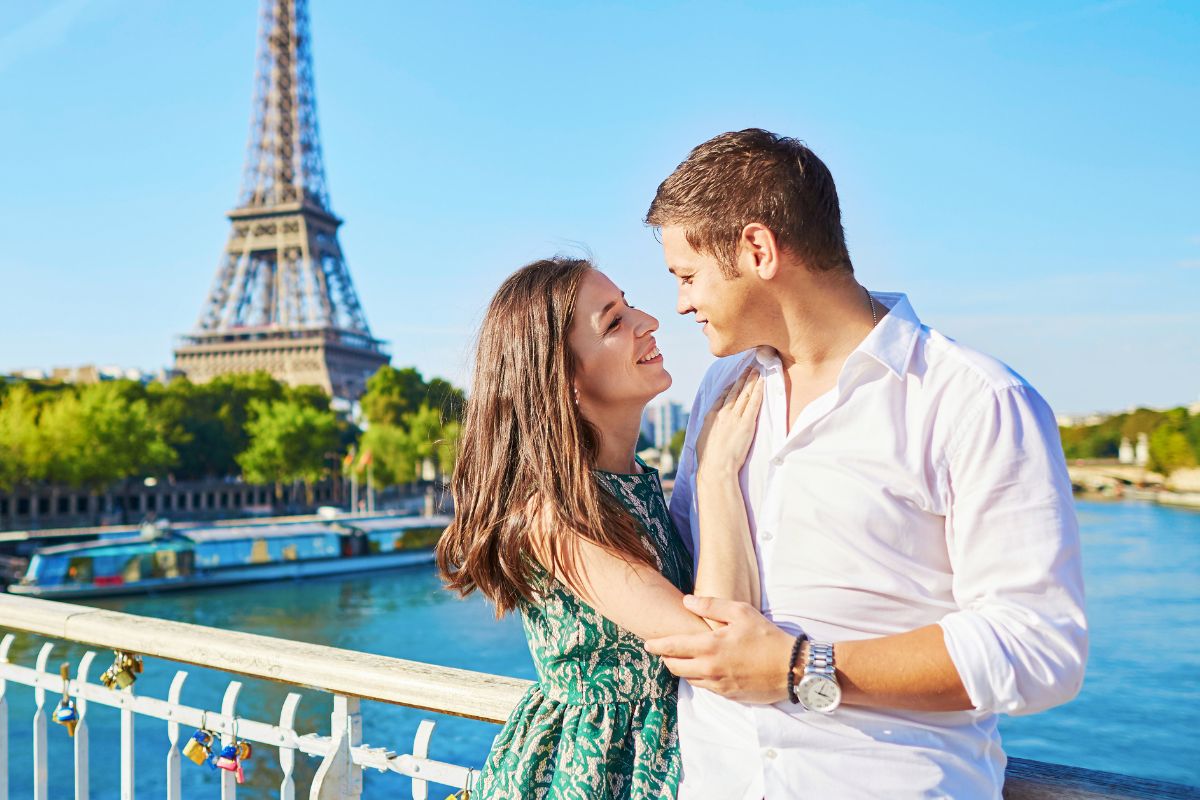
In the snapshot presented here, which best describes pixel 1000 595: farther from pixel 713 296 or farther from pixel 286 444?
pixel 286 444

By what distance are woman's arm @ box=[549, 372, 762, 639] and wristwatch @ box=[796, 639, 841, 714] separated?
15 centimetres

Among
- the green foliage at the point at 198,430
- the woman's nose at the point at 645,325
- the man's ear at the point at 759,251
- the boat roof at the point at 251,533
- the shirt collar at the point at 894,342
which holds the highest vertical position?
the green foliage at the point at 198,430

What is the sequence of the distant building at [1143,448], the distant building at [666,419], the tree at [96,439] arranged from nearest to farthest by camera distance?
the tree at [96,439]
the distant building at [1143,448]
the distant building at [666,419]

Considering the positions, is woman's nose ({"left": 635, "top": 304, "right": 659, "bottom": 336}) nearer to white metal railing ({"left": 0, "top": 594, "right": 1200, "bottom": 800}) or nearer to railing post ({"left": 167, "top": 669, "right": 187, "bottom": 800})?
white metal railing ({"left": 0, "top": 594, "right": 1200, "bottom": 800})

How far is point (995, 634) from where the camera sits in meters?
1.16

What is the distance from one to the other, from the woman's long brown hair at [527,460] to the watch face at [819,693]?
0.35m

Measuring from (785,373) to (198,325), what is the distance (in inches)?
2084

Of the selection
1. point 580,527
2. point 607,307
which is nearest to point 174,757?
point 580,527

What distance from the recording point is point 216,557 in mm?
24250

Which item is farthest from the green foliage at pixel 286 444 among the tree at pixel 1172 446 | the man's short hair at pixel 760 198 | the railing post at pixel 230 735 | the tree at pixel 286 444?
the tree at pixel 1172 446

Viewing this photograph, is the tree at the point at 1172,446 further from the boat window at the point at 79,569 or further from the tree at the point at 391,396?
the boat window at the point at 79,569

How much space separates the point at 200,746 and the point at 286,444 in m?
37.4

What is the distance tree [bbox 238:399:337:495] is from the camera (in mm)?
38250

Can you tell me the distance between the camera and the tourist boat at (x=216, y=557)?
21.5 metres
